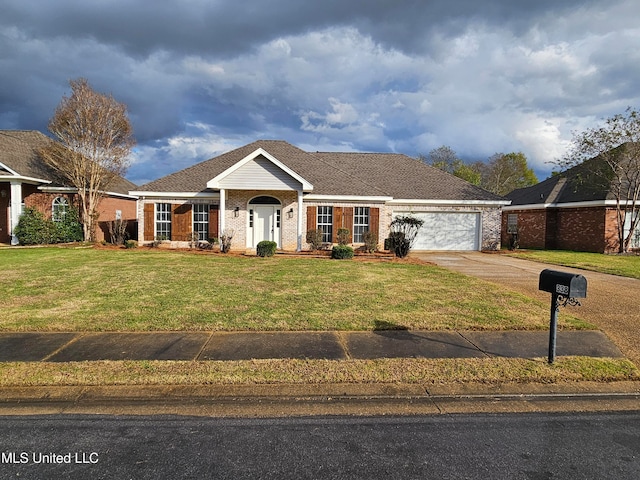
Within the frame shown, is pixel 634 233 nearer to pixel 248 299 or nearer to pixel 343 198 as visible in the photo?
pixel 343 198

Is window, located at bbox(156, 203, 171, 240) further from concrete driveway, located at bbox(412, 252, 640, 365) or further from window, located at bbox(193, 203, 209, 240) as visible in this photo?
concrete driveway, located at bbox(412, 252, 640, 365)

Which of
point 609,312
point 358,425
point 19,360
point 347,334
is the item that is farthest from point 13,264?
point 609,312

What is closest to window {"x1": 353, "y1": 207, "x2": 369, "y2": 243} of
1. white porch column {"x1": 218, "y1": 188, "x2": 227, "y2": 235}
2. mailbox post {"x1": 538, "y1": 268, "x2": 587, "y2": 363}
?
white porch column {"x1": 218, "y1": 188, "x2": 227, "y2": 235}

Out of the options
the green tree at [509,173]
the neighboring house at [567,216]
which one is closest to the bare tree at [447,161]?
the green tree at [509,173]

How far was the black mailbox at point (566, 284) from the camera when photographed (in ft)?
13.1

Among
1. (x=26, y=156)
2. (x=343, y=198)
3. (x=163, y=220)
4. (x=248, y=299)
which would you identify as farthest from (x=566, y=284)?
(x=26, y=156)

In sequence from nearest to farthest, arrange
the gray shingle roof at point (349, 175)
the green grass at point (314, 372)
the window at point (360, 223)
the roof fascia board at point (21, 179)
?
the green grass at point (314, 372) < the roof fascia board at point (21, 179) < the window at point (360, 223) < the gray shingle roof at point (349, 175)

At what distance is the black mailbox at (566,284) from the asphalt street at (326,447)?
1264 millimetres

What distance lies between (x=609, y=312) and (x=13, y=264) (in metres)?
16.0

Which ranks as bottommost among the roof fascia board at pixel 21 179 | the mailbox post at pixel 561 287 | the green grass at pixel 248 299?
the green grass at pixel 248 299

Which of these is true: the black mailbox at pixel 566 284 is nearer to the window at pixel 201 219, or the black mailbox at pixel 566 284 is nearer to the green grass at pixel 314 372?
the green grass at pixel 314 372

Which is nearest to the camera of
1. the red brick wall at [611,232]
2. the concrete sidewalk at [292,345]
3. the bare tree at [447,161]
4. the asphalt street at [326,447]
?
the asphalt street at [326,447]

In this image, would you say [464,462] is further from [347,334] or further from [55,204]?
[55,204]

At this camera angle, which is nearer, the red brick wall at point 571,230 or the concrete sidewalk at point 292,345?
the concrete sidewalk at point 292,345
